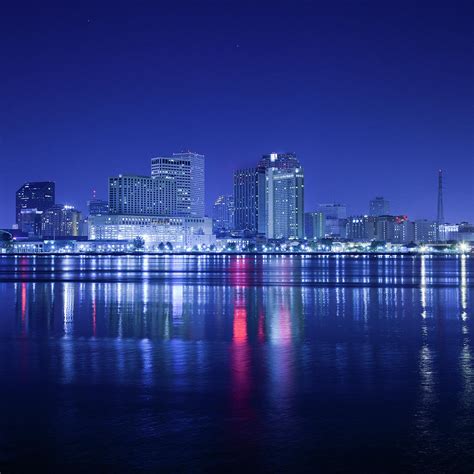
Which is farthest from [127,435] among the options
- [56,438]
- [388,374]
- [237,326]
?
[237,326]

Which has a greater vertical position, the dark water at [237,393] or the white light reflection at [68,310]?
the white light reflection at [68,310]

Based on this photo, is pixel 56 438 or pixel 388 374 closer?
pixel 56 438

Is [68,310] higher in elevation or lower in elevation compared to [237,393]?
higher

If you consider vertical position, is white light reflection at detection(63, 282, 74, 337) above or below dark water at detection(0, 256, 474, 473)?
above

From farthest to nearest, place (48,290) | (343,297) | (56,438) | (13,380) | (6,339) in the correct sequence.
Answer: (48,290)
(343,297)
(6,339)
(13,380)
(56,438)

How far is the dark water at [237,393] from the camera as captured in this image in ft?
31.1

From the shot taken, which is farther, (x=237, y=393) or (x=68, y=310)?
(x=68, y=310)

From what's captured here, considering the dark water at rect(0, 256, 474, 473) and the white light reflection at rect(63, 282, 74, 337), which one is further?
the white light reflection at rect(63, 282, 74, 337)

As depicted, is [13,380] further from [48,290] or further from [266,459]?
[48,290]

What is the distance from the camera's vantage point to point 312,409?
11984mm

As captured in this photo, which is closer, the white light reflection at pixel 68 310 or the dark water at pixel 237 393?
the dark water at pixel 237 393

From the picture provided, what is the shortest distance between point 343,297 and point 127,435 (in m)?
28.6

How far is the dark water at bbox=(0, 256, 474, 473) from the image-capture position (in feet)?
31.1

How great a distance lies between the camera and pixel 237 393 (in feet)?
43.5
